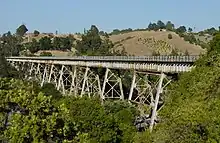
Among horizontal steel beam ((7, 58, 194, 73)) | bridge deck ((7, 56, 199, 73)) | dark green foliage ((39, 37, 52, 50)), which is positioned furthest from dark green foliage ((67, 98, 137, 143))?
dark green foliage ((39, 37, 52, 50))

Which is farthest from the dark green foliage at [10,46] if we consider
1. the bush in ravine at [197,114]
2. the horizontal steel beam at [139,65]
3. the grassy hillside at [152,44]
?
the bush in ravine at [197,114]

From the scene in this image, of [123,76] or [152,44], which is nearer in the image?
[123,76]

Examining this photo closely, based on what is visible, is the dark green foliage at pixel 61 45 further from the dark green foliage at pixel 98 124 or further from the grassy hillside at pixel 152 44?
the dark green foliage at pixel 98 124

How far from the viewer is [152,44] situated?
15012 centimetres

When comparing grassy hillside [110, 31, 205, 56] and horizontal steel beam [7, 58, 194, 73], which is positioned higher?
grassy hillside [110, 31, 205, 56]

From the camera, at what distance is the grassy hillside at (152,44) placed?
459ft

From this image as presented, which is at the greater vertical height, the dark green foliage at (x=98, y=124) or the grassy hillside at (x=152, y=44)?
the grassy hillside at (x=152, y=44)

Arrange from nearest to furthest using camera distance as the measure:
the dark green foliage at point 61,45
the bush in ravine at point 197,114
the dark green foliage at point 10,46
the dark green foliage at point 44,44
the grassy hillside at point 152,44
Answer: the bush in ravine at point 197,114 < the dark green foliage at point 10,46 < the grassy hillside at point 152,44 < the dark green foliage at point 44,44 < the dark green foliage at point 61,45

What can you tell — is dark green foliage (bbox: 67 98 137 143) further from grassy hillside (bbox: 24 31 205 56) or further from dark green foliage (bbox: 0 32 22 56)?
grassy hillside (bbox: 24 31 205 56)

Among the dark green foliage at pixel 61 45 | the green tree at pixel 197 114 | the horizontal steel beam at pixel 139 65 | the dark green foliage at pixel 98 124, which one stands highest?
the dark green foliage at pixel 61 45

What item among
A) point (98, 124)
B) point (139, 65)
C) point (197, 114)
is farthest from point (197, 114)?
point (139, 65)

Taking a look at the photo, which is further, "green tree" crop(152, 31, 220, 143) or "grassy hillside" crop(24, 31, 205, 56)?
"grassy hillside" crop(24, 31, 205, 56)

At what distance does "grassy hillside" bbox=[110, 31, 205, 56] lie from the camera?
13985cm

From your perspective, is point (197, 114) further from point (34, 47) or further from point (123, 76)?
point (34, 47)
